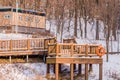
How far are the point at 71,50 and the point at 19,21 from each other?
20.8m

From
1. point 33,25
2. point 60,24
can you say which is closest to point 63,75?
point 60,24

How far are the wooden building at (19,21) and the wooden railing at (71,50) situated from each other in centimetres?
1809

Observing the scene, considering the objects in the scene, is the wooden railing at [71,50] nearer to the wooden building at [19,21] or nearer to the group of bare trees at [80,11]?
the wooden building at [19,21]

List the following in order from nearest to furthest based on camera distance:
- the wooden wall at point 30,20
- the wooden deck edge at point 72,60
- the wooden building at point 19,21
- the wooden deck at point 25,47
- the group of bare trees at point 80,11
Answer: the wooden deck edge at point 72,60
the wooden deck at point 25,47
the wooden building at point 19,21
the wooden wall at point 30,20
the group of bare trees at point 80,11

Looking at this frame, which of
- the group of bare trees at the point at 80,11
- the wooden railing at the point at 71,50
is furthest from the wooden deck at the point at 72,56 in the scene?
the group of bare trees at the point at 80,11

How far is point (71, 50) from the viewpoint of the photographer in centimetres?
2123

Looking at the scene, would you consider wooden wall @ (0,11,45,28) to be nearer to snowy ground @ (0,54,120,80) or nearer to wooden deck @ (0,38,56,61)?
wooden deck @ (0,38,56,61)

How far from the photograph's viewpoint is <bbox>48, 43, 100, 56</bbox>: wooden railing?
68.9ft

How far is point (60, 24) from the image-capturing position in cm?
4019

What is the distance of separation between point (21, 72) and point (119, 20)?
33548mm

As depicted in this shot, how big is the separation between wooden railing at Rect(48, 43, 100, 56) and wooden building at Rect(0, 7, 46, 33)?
18.1 metres

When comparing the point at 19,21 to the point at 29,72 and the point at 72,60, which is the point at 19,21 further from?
the point at 72,60

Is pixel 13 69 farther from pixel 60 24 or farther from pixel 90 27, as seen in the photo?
pixel 90 27

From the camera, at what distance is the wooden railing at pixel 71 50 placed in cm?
2102
